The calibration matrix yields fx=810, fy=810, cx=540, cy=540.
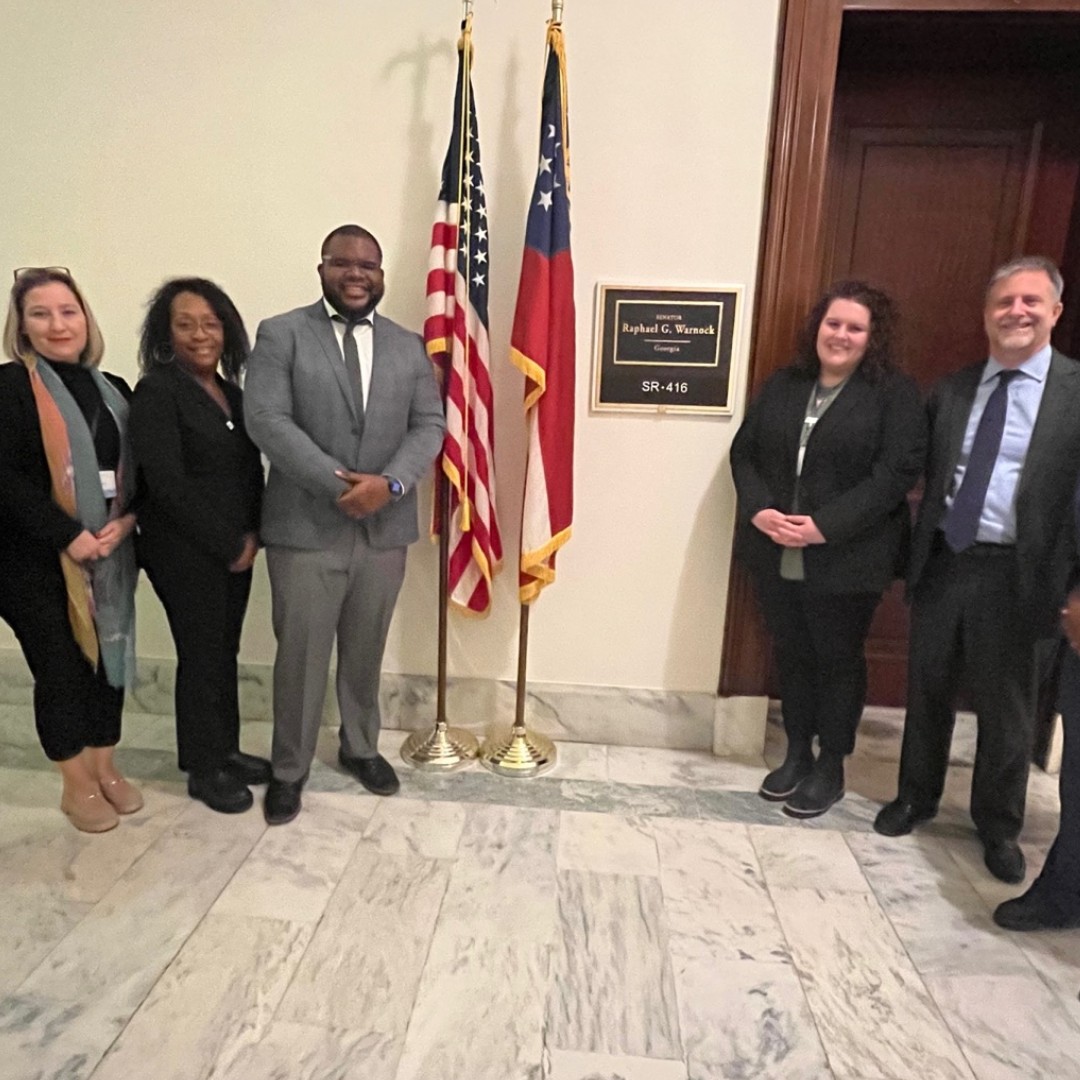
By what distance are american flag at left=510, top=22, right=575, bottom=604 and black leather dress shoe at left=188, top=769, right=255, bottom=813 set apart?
104 cm

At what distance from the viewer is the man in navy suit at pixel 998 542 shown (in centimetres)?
208

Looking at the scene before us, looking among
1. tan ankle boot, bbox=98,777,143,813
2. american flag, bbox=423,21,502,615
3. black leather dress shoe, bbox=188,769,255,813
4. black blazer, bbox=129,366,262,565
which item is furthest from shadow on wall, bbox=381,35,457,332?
tan ankle boot, bbox=98,777,143,813

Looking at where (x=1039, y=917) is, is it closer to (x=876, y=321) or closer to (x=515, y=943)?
(x=515, y=943)

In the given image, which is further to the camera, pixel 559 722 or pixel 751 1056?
pixel 559 722

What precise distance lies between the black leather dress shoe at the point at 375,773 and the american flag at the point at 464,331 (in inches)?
26.0

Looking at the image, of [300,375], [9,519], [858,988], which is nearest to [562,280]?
[300,375]

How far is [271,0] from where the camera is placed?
100 inches

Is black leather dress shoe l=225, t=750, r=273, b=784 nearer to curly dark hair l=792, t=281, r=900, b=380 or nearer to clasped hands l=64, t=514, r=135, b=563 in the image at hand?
clasped hands l=64, t=514, r=135, b=563

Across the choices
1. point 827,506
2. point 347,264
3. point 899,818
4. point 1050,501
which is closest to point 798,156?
point 827,506

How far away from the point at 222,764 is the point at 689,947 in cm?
146

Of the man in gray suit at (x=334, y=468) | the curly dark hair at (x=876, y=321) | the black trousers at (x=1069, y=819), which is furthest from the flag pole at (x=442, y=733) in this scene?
the black trousers at (x=1069, y=819)

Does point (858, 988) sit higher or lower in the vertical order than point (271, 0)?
lower

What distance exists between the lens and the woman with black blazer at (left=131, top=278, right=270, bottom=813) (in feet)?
7.20

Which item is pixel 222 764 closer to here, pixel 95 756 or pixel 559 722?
pixel 95 756
